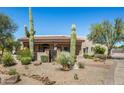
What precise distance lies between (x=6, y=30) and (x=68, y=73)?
10.9 ft

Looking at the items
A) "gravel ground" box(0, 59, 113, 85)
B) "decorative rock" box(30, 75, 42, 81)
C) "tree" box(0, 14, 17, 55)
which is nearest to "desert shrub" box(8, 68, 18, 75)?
"gravel ground" box(0, 59, 113, 85)

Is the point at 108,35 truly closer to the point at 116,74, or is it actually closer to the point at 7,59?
the point at 116,74

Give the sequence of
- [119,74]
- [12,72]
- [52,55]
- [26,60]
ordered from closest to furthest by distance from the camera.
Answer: [12,72], [119,74], [26,60], [52,55]

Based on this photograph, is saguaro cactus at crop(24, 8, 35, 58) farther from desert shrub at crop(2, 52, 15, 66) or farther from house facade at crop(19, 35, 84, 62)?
desert shrub at crop(2, 52, 15, 66)

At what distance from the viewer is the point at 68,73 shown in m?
9.57

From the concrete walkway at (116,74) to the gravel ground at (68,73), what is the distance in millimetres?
201

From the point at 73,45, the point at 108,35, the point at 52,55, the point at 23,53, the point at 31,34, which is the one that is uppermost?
the point at 108,35

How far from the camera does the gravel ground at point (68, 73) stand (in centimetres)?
894

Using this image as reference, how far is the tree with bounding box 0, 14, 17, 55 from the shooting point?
10004 mm

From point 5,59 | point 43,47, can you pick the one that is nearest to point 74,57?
point 43,47

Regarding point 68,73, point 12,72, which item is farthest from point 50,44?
point 12,72

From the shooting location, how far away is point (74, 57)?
10578 mm

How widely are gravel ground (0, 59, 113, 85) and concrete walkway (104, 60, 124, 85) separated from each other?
0.66 ft

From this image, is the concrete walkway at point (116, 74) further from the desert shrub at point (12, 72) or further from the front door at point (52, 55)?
the desert shrub at point (12, 72)
